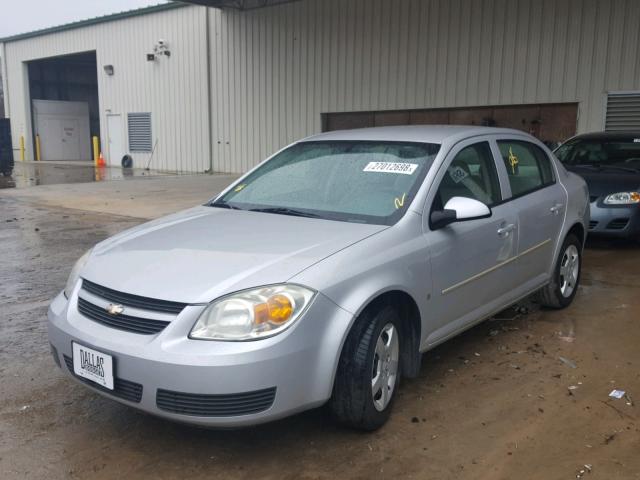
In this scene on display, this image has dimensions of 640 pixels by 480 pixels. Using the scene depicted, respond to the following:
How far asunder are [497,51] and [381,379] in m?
12.9

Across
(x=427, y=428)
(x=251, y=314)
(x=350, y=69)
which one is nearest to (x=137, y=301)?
(x=251, y=314)

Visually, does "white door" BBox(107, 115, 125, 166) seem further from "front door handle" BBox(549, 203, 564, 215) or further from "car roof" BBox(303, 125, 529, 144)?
"front door handle" BBox(549, 203, 564, 215)

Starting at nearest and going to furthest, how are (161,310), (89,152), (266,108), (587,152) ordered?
(161,310) < (587,152) < (266,108) < (89,152)

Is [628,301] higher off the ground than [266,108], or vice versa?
[266,108]

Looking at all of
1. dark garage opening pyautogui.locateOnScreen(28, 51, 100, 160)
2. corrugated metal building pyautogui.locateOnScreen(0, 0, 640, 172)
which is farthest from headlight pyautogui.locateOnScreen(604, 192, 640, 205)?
dark garage opening pyautogui.locateOnScreen(28, 51, 100, 160)

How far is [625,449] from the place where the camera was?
121 inches

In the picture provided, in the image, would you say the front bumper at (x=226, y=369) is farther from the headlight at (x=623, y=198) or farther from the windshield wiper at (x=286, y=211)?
the headlight at (x=623, y=198)

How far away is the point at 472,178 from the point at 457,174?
202 mm

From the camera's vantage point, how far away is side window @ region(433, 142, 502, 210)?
3.79m

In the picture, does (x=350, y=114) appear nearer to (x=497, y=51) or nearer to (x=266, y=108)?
(x=266, y=108)

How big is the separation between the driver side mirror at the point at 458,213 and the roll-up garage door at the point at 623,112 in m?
10.8

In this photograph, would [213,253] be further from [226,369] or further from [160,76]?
[160,76]

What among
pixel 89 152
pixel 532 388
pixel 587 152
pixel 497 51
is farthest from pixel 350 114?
pixel 89 152

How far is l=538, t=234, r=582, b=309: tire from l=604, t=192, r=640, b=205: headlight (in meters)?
2.60
